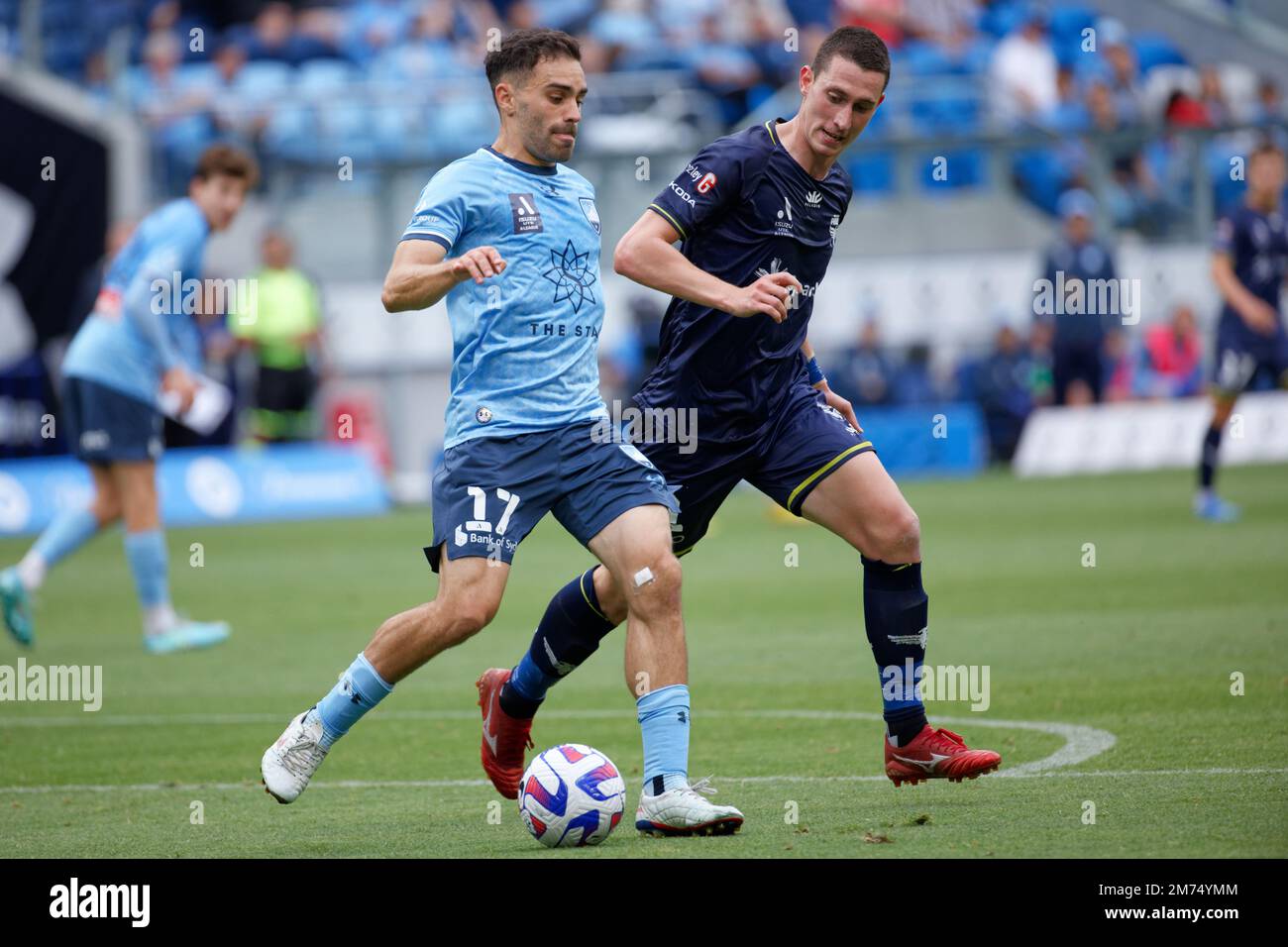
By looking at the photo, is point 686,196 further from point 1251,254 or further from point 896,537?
point 1251,254

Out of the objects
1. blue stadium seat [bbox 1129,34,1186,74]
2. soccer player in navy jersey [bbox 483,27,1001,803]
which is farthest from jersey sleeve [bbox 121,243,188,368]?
blue stadium seat [bbox 1129,34,1186,74]

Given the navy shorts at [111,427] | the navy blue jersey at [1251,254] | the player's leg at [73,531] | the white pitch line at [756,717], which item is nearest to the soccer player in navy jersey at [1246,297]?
the navy blue jersey at [1251,254]

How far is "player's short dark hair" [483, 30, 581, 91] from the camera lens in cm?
638

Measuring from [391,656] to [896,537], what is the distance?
1.85 meters

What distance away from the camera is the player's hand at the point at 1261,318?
15.5 meters

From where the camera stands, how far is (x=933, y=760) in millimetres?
6590

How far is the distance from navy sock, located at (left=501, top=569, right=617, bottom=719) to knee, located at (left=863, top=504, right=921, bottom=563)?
3.33 feet

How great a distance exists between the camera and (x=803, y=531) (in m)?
18.3

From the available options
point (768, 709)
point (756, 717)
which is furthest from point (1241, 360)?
point (756, 717)

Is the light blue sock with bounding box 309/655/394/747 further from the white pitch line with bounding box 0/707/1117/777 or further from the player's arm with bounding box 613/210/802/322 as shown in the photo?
the white pitch line with bounding box 0/707/1117/777

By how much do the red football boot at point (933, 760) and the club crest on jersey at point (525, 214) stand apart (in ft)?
7.09

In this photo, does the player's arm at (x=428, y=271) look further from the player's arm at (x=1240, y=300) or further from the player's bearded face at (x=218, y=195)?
the player's arm at (x=1240, y=300)

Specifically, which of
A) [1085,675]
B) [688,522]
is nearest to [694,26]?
[1085,675]
